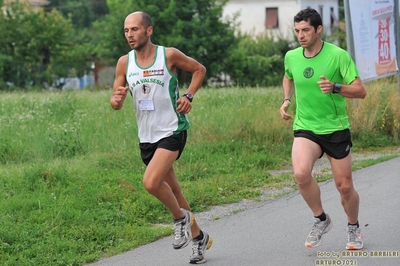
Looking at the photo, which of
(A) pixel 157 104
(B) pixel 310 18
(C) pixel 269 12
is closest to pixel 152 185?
(A) pixel 157 104

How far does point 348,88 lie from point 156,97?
1489 mm

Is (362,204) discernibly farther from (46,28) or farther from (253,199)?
(46,28)

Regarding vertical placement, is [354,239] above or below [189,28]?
below

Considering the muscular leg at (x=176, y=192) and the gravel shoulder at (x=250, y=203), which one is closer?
the muscular leg at (x=176, y=192)

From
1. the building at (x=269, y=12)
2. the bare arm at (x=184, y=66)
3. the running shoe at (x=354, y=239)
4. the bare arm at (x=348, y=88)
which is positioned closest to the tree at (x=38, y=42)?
the building at (x=269, y=12)

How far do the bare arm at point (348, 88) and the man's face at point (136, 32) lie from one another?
1.43m

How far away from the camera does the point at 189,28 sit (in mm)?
50188

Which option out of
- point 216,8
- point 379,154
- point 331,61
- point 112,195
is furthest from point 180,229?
point 216,8

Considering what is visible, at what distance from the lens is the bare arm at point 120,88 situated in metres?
6.58

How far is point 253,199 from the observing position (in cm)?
971

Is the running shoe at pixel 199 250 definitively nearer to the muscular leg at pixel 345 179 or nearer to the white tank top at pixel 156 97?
the white tank top at pixel 156 97

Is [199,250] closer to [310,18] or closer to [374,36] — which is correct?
[310,18]

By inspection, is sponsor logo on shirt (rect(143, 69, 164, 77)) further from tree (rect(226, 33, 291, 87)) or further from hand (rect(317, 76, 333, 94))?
tree (rect(226, 33, 291, 87))

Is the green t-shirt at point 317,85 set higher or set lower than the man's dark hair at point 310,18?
lower
